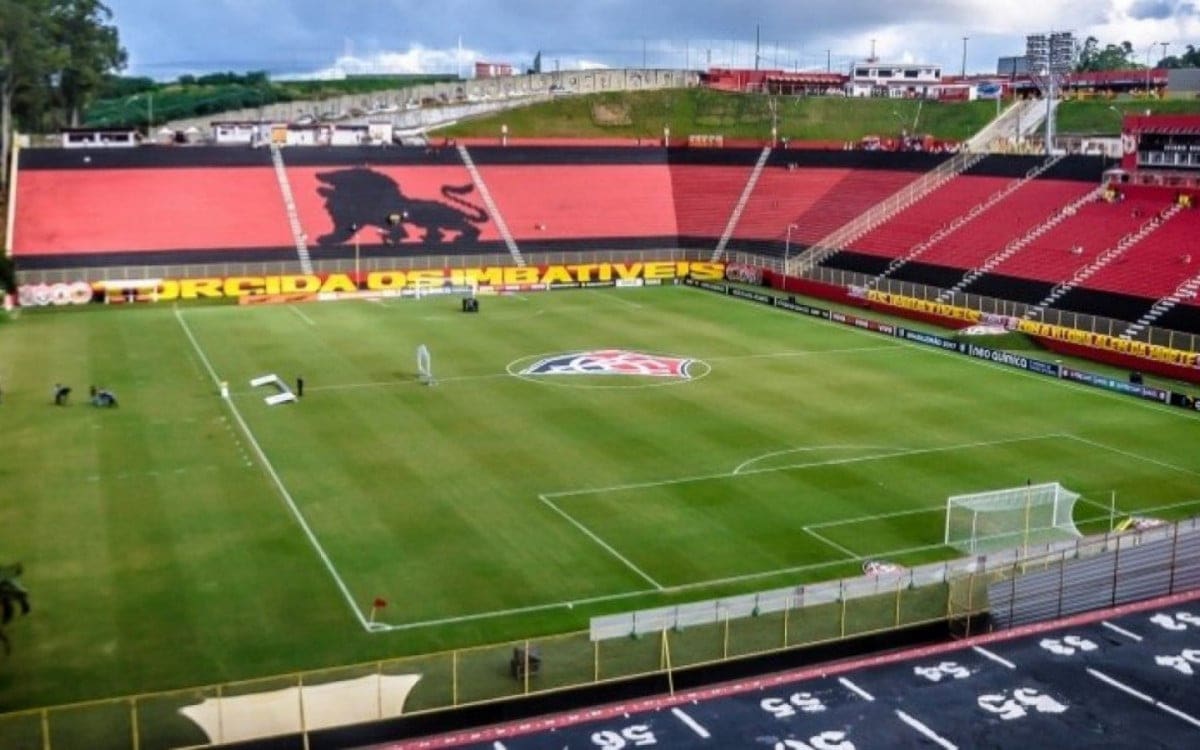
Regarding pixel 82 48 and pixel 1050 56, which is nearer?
pixel 1050 56

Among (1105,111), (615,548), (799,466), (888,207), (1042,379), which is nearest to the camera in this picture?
(615,548)

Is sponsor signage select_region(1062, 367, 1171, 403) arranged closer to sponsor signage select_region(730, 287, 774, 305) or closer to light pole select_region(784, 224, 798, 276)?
sponsor signage select_region(730, 287, 774, 305)

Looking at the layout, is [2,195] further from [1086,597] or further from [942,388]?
[1086,597]

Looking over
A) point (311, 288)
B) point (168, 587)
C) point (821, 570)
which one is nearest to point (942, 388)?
point (821, 570)

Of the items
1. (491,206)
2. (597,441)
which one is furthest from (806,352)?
(491,206)

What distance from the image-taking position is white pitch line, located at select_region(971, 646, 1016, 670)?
24.0m

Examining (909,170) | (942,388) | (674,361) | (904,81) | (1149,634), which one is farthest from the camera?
(904,81)

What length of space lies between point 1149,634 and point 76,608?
23.4 m

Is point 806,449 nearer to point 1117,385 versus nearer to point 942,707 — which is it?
point 1117,385

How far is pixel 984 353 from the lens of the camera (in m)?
56.7

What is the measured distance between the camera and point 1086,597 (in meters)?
26.9

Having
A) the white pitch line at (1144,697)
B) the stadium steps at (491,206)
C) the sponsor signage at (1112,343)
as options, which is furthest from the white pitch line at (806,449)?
the stadium steps at (491,206)

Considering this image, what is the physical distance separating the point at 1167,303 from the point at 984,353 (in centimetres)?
1054

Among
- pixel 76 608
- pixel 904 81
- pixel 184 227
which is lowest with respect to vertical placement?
pixel 76 608
